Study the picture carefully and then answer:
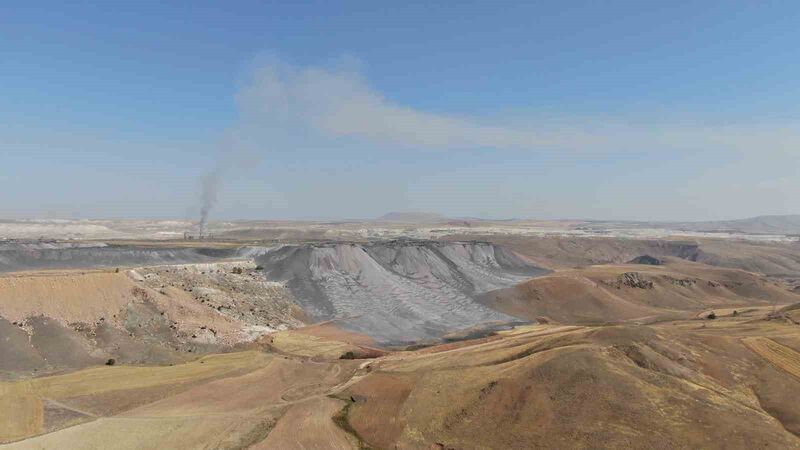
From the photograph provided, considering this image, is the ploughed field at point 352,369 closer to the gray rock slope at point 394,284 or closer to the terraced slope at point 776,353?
the terraced slope at point 776,353

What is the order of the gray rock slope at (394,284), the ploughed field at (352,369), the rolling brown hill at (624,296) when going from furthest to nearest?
the rolling brown hill at (624,296), the gray rock slope at (394,284), the ploughed field at (352,369)

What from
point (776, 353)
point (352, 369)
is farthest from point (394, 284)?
point (776, 353)

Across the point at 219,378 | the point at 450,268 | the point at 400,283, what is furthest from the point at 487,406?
the point at 450,268

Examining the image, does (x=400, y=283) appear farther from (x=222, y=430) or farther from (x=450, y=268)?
(x=222, y=430)

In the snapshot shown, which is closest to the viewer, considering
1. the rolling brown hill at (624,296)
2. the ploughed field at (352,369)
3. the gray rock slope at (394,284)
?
the ploughed field at (352,369)

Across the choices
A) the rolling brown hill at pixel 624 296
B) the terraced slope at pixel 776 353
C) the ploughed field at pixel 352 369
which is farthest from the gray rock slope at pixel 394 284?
the terraced slope at pixel 776 353

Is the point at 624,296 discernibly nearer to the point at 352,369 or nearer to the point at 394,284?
the point at 394,284

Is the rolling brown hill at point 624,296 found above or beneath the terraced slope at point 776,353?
beneath

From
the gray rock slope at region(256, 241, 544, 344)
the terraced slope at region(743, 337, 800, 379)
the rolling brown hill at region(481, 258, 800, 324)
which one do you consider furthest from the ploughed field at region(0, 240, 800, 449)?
the rolling brown hill at region(481, 258, 800, 324)

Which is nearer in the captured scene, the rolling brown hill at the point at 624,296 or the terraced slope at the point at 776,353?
the terraced slope at the point at 776,353
